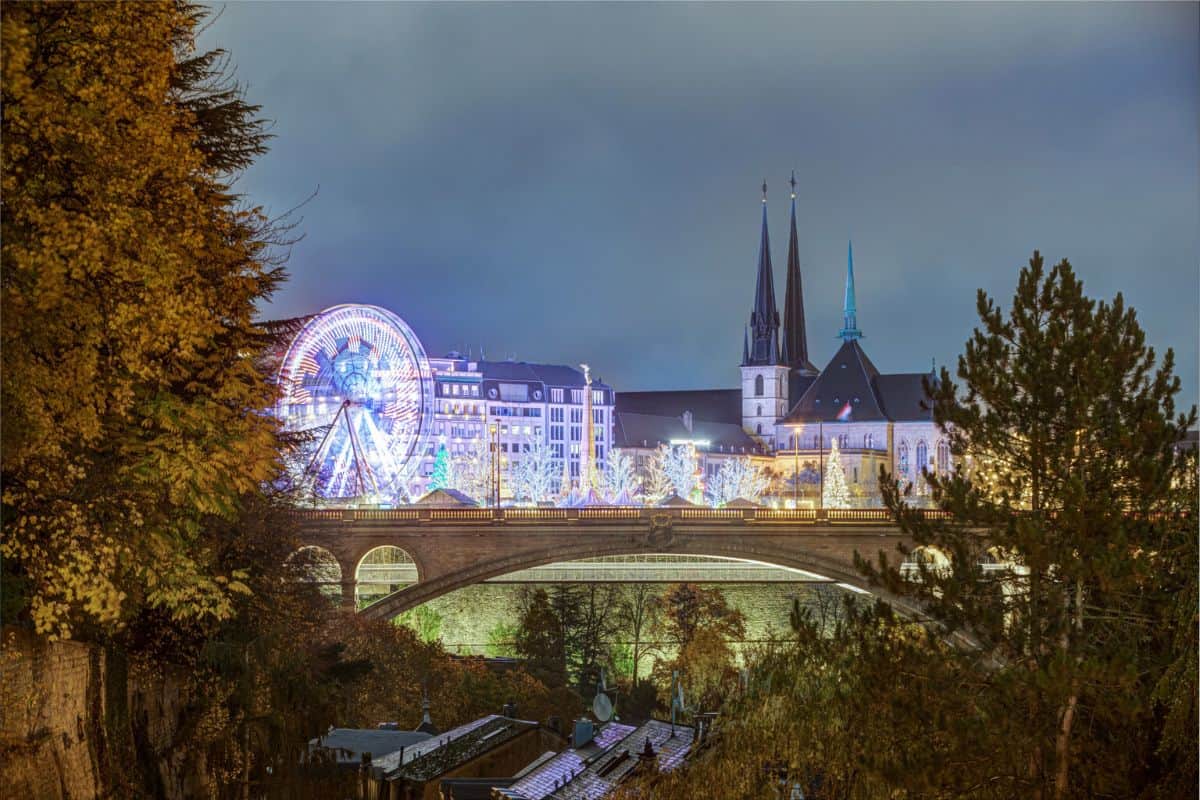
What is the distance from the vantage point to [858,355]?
602 ft

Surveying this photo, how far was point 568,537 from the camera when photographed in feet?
191

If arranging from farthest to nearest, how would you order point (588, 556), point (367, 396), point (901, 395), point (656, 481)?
point (901, 395) < point (656, 481) < point (588, 556) < point (367, 396)

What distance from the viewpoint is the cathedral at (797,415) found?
175m

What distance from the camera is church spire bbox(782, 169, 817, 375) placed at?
7313 inches

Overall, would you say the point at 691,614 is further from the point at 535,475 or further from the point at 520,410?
the point at 520,410

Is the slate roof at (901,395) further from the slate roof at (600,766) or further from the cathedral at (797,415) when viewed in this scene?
the slate roof at (600,766)

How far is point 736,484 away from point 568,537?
87.2 meters

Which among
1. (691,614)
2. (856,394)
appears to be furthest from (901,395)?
(691,614)

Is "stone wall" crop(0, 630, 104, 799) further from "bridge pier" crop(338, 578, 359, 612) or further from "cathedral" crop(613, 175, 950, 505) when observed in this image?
"cathedral" crop(613, 175, 950, 505)

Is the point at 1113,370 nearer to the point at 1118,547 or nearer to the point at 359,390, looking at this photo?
the point at 1118,547

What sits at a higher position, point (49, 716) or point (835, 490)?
point (835, 490)

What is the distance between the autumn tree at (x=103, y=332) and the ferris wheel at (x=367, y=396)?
38551mm

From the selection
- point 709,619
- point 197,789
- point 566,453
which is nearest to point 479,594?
point 709,619

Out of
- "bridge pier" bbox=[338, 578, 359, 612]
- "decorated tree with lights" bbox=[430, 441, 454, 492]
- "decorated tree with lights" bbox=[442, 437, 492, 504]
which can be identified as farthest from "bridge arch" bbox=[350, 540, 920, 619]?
"decorated tree with lights" bbox=[442, 437, 492, 504]
